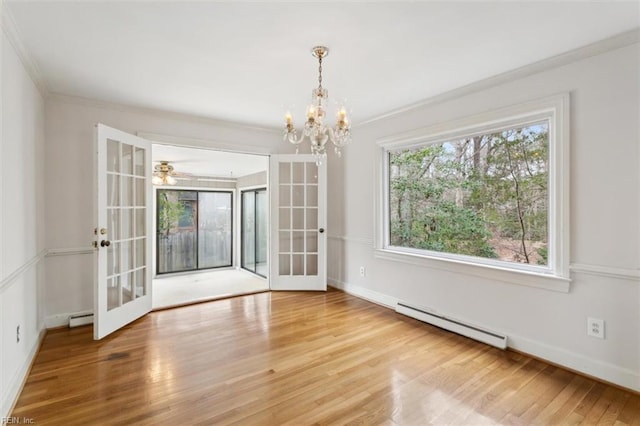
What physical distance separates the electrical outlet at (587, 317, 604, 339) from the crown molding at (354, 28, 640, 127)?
1.94m

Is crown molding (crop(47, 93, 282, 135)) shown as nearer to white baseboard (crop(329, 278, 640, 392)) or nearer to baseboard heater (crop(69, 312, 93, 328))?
baseboard heater (crop(69, 312, 93, 328))

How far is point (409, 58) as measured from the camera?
2459mm

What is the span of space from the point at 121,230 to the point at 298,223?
229cm

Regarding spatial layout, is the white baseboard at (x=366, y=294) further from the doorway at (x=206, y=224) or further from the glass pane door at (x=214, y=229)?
the glass pane door at (x=214, y=229)

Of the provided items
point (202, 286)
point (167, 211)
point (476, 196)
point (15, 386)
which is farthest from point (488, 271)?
point (167, 211)

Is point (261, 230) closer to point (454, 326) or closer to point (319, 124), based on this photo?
point (454, 326)

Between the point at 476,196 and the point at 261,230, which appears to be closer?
the point at 476,196

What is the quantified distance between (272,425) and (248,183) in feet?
19.7

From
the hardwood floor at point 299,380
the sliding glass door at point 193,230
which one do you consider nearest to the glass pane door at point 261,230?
the sliding glass door at point 193,230

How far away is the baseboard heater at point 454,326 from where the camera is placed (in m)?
2.81

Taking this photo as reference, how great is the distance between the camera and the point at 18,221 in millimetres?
2285

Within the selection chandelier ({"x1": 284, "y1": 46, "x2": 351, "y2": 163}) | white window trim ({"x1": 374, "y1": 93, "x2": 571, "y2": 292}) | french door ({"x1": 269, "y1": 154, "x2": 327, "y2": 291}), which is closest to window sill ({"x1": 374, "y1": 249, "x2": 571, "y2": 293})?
white window trim ({"x1": 374, "y1": 93, "x2": 571, "y2": 292})

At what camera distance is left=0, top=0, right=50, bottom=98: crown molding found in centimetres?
190

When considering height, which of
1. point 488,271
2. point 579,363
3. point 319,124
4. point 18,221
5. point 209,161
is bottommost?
point 579,363
